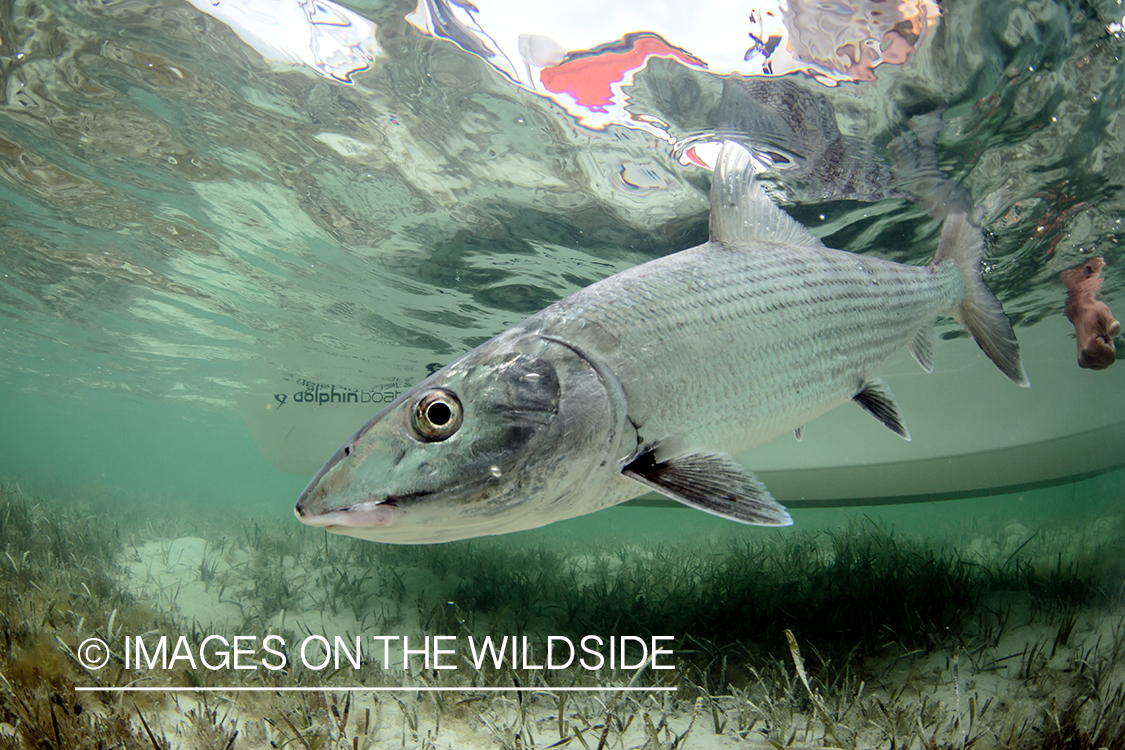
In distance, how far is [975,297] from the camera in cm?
361

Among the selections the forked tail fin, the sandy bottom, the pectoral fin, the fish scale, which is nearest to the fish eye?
the fish scale

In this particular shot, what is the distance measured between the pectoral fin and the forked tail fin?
9.31 ft

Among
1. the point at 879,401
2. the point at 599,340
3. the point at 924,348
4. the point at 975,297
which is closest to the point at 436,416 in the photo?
the point at 599,340

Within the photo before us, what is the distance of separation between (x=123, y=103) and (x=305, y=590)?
292 inches

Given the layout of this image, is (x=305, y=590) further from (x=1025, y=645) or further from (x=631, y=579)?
(x=1025, y=645)

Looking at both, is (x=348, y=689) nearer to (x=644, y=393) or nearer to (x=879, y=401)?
(x=644, y=393)

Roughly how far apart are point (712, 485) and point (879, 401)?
5.80 feet

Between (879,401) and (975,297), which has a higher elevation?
(975,297)

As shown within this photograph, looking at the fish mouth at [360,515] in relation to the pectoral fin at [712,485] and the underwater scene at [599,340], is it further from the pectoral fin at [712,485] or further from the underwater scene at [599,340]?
the pectoral fin at [712,485]

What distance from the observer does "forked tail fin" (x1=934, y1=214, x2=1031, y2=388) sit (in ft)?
11.6

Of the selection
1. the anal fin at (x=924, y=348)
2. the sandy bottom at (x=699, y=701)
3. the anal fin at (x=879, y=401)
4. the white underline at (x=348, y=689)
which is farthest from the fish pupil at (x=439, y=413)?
the anal fin at (x=924, y=348)

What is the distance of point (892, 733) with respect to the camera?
10.5 feet

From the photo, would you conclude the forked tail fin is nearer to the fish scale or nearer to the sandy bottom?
the fish scale

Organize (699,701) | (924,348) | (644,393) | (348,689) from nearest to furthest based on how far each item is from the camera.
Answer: (644,393)
(924,348)
(348,689)
(699,701)
